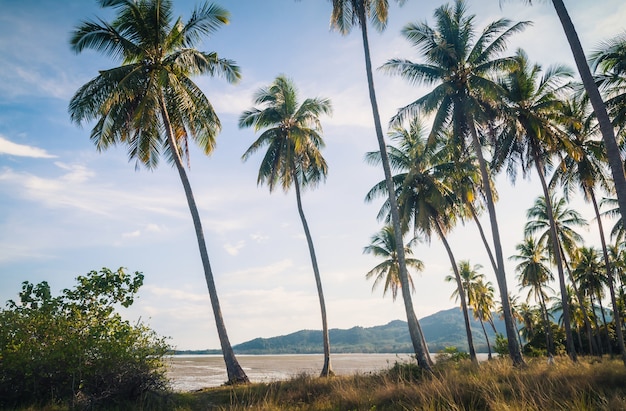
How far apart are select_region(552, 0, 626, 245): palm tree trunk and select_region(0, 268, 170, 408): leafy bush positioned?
439 inches

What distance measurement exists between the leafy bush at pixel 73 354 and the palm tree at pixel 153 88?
5.07 meters

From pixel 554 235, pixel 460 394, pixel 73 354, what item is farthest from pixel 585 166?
pixel 73 354

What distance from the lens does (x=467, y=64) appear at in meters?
16.6

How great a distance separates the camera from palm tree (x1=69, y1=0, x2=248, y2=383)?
14094mm

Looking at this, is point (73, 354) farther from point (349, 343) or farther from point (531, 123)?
point (349, 343)

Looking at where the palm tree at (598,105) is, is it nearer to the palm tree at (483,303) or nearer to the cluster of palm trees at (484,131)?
the cluster of palm trees at (484,131)

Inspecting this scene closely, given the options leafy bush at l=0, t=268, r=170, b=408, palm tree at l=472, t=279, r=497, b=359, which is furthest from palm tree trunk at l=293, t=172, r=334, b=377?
palm tree at l=472, t=279, r=497, b=359

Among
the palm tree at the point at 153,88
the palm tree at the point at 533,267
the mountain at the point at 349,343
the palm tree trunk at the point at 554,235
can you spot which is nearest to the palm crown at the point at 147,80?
the palm tree at the point at 153,88

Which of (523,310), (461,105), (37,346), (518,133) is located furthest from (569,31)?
(523,310)

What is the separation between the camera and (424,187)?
21.4 meters

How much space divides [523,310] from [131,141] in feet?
161

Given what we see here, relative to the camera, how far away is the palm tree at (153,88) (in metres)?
14.1

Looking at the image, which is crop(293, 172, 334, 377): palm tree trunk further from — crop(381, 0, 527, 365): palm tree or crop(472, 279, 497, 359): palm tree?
crop(472, 279, 497, 359): palm tree

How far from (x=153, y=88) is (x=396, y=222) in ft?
34.1
